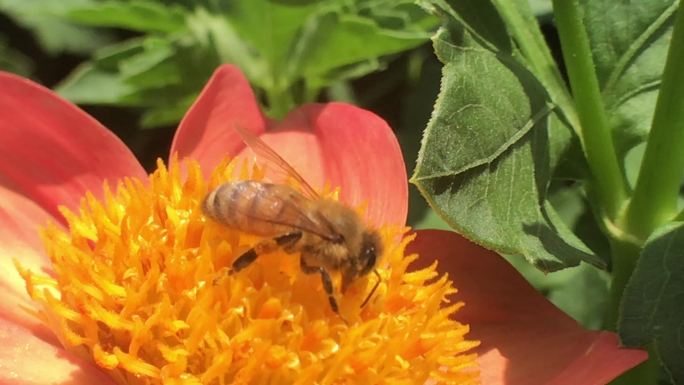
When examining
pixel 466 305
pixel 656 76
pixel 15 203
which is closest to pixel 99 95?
pixel 15 203

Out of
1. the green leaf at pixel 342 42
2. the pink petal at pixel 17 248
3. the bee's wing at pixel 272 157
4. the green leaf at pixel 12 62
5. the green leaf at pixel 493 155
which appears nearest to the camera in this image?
the green leaf at pixel 493 155

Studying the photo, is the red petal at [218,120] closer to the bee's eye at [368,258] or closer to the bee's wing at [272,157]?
the bee's wing at [272,157]

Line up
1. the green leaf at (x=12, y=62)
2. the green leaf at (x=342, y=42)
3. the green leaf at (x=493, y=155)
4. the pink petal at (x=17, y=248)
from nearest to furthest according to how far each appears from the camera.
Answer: the green leaf at (x=493, y=155) → the pink petal at (x=17, y=248) → the green leaf at (x=342, y=42) → the green leaf at (x=12, y=62)

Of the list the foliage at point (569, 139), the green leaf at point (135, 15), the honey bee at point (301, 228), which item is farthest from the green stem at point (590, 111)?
the green leaf at point (135, 15)

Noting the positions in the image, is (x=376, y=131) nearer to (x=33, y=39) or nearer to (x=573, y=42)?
(x=573, y=42)

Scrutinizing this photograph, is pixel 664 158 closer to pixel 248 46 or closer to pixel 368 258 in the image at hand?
pixel 368 258
